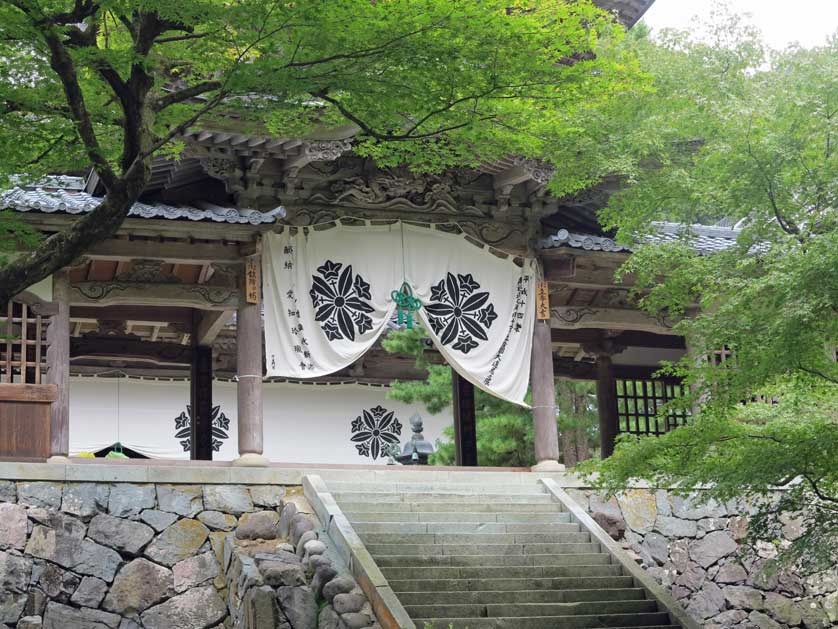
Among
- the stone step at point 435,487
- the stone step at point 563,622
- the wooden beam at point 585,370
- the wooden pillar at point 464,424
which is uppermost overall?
the wooden beam at point 585,370

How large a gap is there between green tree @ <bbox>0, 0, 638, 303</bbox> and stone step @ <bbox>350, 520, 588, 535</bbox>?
201 inches

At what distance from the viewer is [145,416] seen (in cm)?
2447

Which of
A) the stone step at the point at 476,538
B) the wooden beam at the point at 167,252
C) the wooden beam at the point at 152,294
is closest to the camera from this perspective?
the stone step at the point at 476,538

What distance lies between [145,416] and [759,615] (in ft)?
42.0

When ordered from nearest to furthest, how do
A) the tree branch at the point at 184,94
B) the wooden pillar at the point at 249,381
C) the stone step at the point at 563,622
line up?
the tree branch at the point at 184,94
the stone step at the point at 563,622
the wooden pillar at the point at 249,381

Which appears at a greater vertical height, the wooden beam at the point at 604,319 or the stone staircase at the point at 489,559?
the wooden beam at the point at 604,319

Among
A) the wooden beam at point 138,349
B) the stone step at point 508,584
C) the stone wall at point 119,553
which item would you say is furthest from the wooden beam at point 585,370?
the stone wall at point 119,553

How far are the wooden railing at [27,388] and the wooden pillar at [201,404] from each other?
14.9ft

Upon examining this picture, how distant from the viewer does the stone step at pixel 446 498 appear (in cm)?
1562

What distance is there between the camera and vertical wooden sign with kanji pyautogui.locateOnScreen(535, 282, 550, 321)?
60.2 feet

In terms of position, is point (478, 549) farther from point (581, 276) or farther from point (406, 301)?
point (581, 276)

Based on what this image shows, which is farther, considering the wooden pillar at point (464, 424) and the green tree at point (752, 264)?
the wooden pillar at point (464, 424)

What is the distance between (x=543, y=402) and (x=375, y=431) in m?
8.11

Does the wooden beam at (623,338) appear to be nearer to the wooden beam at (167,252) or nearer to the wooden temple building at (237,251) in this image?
the wooden temple building at (237,251)
